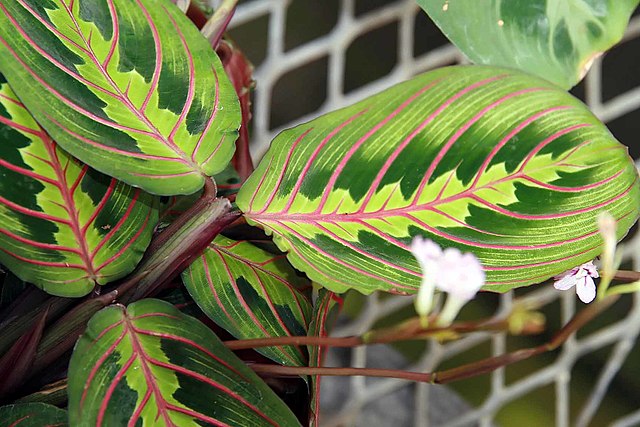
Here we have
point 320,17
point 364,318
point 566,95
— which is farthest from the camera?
point 320,17

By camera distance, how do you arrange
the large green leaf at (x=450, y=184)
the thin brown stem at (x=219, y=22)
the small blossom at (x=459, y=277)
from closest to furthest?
the small blossom at (x=459, y=277), the large green leaf at (x=450, y=184), the thin brown stem at (x=219, y=22)

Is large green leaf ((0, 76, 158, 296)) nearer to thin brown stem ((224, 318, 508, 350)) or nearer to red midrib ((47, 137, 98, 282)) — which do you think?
red midrib ((47, 137, 98, 282))

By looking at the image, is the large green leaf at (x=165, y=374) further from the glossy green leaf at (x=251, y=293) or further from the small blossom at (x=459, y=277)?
the small blossom at (x=459, y=277)

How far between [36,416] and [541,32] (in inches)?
12.2

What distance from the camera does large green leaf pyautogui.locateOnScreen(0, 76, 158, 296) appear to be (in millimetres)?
358

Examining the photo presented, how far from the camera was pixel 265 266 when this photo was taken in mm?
427

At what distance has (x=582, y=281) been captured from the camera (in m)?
0.36

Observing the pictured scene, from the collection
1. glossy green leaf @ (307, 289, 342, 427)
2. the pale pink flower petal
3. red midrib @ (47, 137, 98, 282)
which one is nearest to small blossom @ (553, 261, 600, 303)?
the pale pink flower petal

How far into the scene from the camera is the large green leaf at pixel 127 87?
0.35m

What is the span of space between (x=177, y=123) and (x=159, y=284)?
84mm

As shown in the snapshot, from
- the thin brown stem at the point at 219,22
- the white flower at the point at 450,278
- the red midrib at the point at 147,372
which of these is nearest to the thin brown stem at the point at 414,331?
the white flower at the point at 450,278

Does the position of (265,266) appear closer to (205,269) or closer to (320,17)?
(205,269)

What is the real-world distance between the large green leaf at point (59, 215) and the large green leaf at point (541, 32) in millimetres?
183

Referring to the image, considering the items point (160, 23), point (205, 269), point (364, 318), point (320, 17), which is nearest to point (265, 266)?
point (205, 269)
